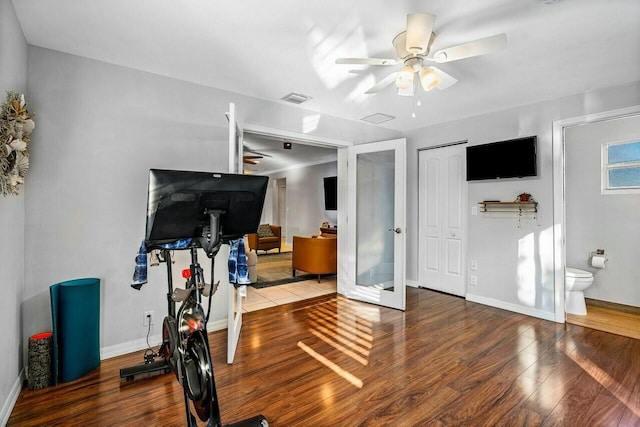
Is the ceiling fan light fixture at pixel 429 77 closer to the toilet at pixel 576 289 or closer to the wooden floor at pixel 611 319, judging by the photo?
the toilet at pixel 576 289

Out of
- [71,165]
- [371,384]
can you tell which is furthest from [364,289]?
[71,165]

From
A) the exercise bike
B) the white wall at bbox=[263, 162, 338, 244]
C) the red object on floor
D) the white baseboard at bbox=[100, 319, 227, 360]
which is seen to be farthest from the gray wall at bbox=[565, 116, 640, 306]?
the red object on floor

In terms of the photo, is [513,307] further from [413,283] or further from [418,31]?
[418,31]

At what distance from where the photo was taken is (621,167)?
3.97 meters

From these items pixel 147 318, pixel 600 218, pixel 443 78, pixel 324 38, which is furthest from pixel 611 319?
pixel 147 318

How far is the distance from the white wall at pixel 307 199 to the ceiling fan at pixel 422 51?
5649 millimetres

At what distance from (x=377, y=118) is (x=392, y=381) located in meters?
3.35

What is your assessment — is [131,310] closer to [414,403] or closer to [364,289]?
[414,403]

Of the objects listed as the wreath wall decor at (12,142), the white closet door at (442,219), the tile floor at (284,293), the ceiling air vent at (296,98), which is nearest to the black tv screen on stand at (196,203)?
the wreath wall decor at (12,142)

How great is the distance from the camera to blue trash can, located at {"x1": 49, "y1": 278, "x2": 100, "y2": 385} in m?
2.22

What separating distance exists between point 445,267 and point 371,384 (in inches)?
110

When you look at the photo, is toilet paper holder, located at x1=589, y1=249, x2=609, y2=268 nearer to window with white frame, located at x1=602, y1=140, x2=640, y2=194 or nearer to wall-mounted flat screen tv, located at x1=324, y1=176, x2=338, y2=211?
window with white frame, located at x1=602, y1=140, x2=640, y2=194

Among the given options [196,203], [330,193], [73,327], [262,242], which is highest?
[330,193]

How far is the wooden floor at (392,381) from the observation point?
74.4 inches
